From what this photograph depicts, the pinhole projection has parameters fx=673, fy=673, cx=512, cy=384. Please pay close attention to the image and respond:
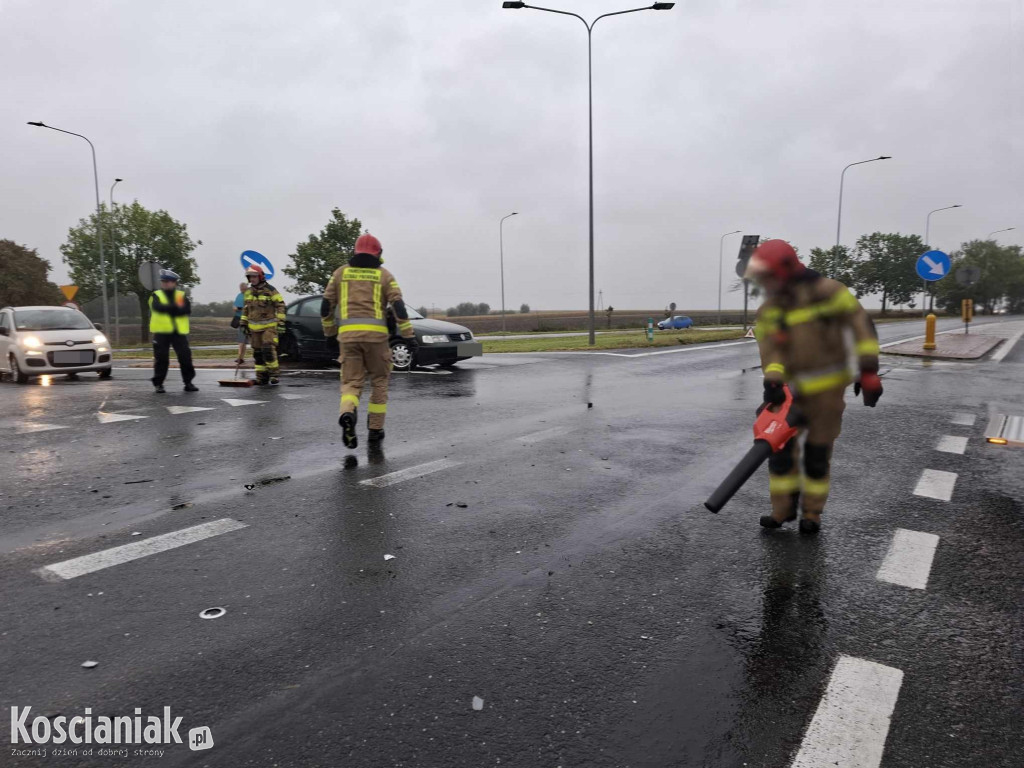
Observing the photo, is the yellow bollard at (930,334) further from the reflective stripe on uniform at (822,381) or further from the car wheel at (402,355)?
the reflective stripe on uniform at (822,381)

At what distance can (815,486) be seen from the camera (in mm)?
4082

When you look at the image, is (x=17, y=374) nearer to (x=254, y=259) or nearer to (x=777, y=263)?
(x=254, y=259)

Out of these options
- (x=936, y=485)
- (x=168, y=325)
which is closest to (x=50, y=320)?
(x=168, y=325)

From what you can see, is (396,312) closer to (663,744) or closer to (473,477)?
(473,477)

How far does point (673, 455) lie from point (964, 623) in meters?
3.30

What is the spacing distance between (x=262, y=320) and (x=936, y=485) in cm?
987

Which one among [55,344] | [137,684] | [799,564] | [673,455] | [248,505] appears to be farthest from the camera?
[55,344]

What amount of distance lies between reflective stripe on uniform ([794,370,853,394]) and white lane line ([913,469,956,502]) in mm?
1829

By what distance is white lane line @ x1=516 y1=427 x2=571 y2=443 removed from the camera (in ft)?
22.7

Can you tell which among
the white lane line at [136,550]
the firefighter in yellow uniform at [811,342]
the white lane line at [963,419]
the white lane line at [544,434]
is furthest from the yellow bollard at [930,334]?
the white lane line at [136,550]

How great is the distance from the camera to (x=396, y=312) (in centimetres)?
673

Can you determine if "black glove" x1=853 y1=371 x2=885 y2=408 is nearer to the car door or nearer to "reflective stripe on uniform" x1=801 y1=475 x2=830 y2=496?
"reflective stripe on uniform" x1=801 y1=475 x2=830 y2=496

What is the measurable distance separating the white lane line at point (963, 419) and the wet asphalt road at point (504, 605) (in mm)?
1493

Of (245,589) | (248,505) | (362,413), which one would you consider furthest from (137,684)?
(362,413)
